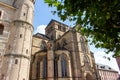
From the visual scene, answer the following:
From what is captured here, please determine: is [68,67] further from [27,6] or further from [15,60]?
[27,6]

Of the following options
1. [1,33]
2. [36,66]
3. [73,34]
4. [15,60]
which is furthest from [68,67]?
[1,33]

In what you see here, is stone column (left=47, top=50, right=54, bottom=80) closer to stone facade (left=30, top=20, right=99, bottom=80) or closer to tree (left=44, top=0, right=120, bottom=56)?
stone facade (left=30, top=20, right=99, bottom=80)

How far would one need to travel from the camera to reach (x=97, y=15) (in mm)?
6277

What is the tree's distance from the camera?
5.89 meters

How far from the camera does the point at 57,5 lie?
24.1 feet

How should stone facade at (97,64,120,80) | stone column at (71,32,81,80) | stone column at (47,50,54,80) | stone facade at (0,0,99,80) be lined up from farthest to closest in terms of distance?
stone facade at (97,64,120,80), stone column at (71,32,81,80), stone column at (47,50,54,80), stone facade at (0,0,99,80)

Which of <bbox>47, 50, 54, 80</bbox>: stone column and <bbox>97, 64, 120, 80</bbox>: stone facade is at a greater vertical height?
<bbox>47, 50, 54, 80</bbox>: stone column

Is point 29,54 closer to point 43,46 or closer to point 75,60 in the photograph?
point 75,60

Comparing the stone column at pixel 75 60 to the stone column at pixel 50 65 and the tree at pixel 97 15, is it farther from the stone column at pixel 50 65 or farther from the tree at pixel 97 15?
the tree at pixel 97 15

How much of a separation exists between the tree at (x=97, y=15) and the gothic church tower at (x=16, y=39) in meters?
15.4

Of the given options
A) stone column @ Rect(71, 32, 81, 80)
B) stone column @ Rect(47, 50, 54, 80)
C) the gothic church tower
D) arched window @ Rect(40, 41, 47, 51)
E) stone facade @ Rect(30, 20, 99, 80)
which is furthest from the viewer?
arched window @ Rect(40, 41, 47, 51)

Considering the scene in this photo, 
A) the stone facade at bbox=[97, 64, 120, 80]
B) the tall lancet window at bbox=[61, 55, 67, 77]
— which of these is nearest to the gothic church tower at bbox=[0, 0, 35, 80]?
the tall lancet window at bbox=[61, 55, 67, 77]

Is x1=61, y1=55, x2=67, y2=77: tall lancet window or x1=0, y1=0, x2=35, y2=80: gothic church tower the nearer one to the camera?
x1=0, y1=0, x2=35, y2=80: gothic church tower

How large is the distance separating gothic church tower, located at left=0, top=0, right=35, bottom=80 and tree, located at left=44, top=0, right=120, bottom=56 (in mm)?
15400
